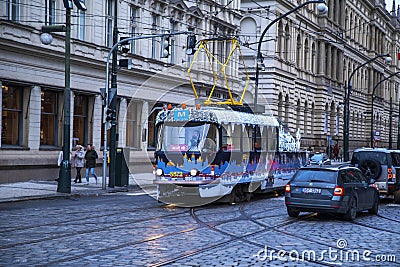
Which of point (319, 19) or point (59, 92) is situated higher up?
point (319, 19)

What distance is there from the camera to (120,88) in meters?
37.8

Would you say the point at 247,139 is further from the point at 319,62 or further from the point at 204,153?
the point at 319,62

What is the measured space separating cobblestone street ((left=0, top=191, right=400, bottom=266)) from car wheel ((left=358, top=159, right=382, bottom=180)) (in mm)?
3574

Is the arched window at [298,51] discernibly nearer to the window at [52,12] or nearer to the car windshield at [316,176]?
the window at [52,12]

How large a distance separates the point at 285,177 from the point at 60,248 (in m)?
16.6

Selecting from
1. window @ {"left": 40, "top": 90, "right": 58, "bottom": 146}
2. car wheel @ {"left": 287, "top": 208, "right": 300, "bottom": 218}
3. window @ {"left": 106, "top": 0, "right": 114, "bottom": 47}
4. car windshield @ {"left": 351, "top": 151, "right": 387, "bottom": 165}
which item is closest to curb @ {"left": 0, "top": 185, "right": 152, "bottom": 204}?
window @ {"left": 40, "top": 90, "right": 58, "bottom": 146}

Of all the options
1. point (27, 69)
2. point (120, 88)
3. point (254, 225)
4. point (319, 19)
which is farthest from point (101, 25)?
point (319, 19)

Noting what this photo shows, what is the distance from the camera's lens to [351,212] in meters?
18.7

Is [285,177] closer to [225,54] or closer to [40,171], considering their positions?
[40,171]

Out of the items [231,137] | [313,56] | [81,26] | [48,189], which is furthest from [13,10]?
[313,56]

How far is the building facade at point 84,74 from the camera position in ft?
97.0

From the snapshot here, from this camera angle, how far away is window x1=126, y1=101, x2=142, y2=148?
3950 cm

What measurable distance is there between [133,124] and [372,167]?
17627 mm

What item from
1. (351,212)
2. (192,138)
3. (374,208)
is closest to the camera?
(351,212)
